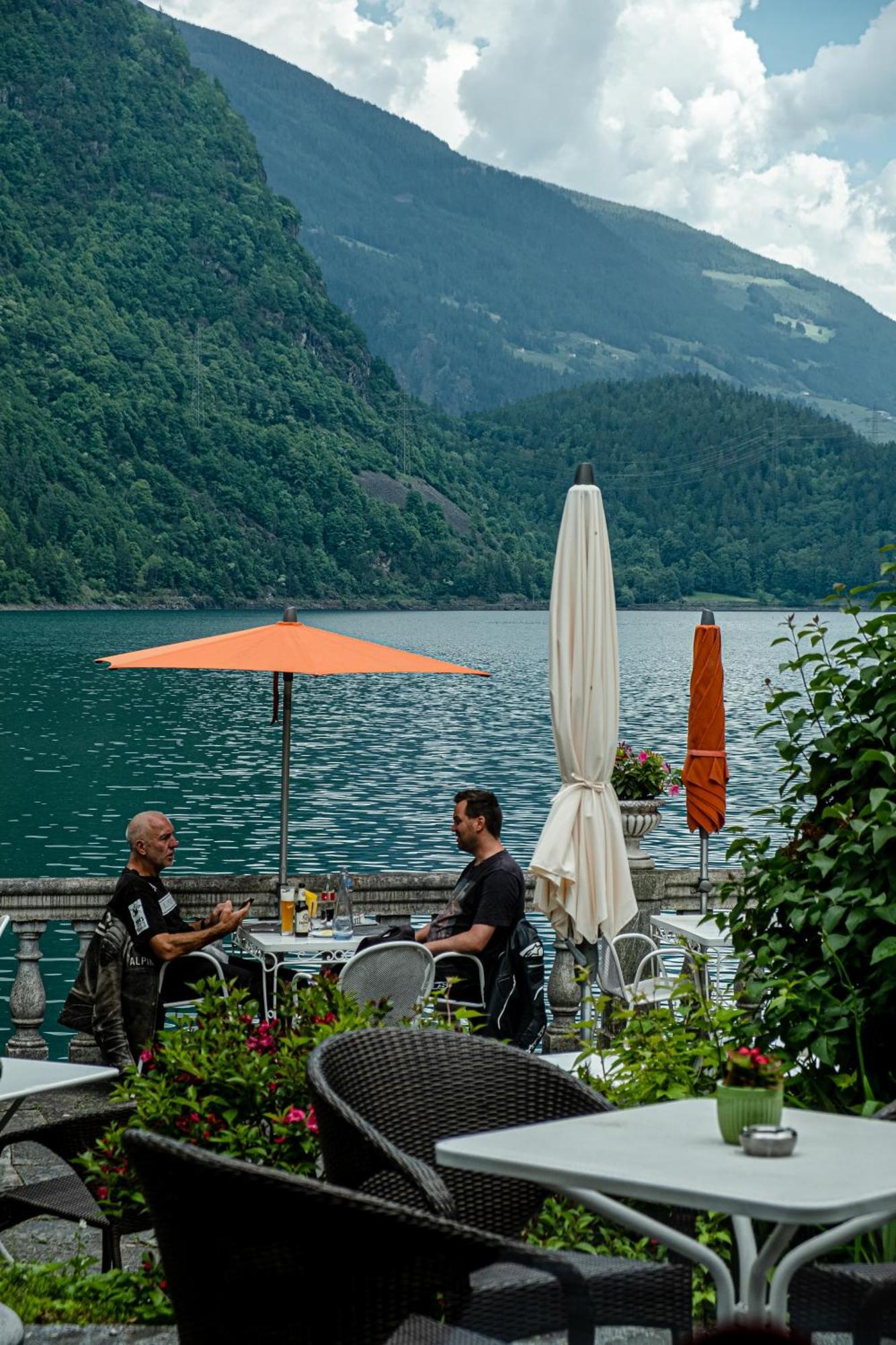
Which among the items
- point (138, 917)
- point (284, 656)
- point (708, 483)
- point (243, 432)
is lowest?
point (138, 917)

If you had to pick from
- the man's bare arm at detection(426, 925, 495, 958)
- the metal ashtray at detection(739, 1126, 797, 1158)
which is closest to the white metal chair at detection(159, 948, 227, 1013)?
the man's bare arm at detection(426, 925, 495, 958)

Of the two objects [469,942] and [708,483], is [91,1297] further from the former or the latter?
[708,483]

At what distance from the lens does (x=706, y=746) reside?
28.7 ft

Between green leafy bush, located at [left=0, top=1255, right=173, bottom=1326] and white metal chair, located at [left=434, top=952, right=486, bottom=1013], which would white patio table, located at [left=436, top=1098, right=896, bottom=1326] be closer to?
green leafy bush, located at [left=0, top=1255, right=173, bottom=1326]

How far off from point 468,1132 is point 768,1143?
82cm

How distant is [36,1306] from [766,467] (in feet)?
544

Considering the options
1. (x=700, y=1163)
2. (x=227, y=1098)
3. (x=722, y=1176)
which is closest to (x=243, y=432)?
(x=227, y=1098)

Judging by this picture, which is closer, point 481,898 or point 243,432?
point 481,898

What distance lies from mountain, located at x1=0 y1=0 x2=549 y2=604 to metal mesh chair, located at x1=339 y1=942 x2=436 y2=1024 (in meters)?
119

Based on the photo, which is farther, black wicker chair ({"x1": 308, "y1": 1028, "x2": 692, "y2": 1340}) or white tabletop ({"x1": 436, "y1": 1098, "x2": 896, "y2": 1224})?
black wicker chair ({"x1": 308, "y1": 1028, "x2": 692, "y2": 1340})

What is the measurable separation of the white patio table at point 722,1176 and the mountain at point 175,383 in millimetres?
122278

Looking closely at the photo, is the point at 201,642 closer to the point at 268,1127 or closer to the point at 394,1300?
the point at 268,1127

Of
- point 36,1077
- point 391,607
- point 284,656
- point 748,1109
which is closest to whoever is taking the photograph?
point 748,1109

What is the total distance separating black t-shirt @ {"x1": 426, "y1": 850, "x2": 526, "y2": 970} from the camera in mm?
7363
